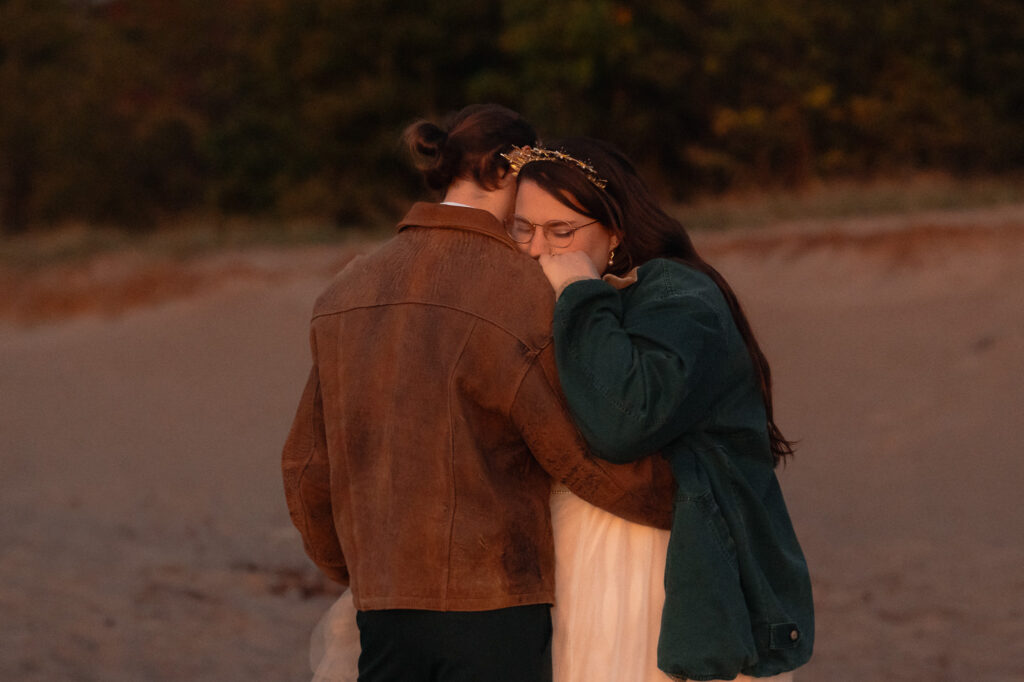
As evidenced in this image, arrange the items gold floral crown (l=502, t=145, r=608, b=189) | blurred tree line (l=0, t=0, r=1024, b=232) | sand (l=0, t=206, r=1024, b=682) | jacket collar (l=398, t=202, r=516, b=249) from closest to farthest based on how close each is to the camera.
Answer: jacket collar (l=398, t=202, r=516, b=249) → gold floral crown (l=502, t=145, r=608, b=189) → sand (l=0, t=206, r=1024, b=682) → blurred tree line (l=0, t=0, r=1024, b=232)

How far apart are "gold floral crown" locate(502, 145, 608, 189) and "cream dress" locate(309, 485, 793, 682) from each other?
609 millimetres

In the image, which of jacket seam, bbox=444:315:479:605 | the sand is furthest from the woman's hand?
the sand

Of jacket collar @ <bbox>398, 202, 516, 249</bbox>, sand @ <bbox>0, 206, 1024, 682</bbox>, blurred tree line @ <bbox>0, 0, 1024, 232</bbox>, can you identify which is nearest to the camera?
jacket collar @ <bbox>398, 202, 516, 249</bbox>

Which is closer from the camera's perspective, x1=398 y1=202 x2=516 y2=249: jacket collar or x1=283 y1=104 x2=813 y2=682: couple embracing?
x1=283 y1=104 x2=813 y2=682: couple embracing

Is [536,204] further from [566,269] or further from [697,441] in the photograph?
[697,441]

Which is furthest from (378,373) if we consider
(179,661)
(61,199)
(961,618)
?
(61,199)

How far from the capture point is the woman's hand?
7.14 ft

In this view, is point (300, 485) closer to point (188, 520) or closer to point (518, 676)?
point (518, 676)

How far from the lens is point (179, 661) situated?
5684mm

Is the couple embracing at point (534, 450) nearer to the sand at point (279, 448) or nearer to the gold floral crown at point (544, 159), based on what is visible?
the gold floral crown at point (544, 159)

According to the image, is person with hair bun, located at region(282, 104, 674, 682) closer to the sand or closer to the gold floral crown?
the gold floral crown

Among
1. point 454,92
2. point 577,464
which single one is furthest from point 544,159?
point 454,92

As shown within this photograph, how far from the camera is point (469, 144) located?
7.29 feet

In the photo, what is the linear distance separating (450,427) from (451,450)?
0.04m
